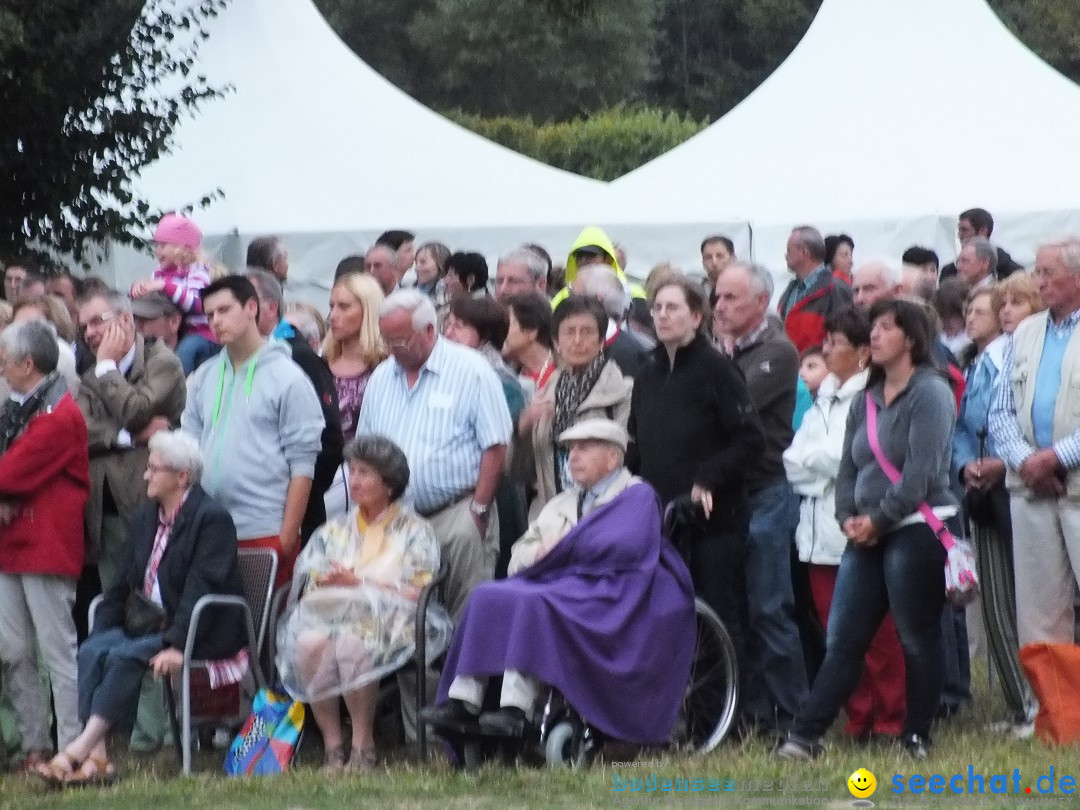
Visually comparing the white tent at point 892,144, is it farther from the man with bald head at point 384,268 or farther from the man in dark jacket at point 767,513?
the man in dark jacket at point 767,513

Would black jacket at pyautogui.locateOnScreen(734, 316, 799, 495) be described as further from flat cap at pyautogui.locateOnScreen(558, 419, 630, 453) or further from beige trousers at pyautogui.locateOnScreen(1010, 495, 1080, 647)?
beige trousers at pyautogui.locateOnScreen(1010, 495, 1080, 647)

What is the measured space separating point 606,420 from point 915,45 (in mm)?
10324

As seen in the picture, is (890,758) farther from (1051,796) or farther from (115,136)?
(115,136)

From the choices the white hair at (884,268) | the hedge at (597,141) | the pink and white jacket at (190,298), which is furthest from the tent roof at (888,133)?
the hedge at (597,141)

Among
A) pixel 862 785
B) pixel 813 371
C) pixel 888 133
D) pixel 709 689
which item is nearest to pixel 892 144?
pixel 888 133

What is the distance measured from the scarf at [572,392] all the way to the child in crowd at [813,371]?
107 cm

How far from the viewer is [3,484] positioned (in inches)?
309

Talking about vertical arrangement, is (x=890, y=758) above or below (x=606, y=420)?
below

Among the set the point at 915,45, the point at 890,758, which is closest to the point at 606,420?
the point at 890,758

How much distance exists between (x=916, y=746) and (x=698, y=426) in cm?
144

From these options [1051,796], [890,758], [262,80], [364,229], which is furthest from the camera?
[262,80]

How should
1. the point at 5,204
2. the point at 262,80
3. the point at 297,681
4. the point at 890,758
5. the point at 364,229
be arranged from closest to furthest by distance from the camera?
the point at 890,758, the point at 297,681, the point at 5,204, the point at 364,229, the point at 262,80

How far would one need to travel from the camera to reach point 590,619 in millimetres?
7168

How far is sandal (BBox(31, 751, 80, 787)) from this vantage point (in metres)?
7.39
